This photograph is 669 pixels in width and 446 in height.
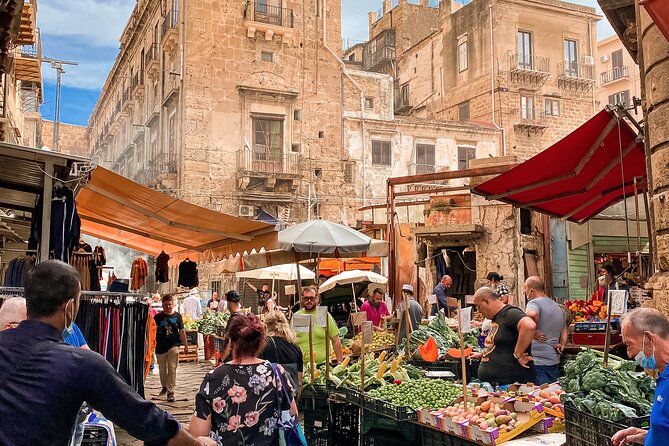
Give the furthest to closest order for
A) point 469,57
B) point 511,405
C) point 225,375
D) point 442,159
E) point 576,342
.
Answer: point 469,57 → point 442,159 → point 576,342 → point 511,405 → point 225,375

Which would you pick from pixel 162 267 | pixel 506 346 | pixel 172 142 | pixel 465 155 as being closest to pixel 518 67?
pixel 465 155

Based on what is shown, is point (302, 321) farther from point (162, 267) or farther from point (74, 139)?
point (74, 139)

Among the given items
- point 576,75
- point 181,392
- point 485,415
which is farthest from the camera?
point 576,75

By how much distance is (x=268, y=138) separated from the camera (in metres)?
28.5

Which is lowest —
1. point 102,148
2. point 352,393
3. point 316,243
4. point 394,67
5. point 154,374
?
point 154,374

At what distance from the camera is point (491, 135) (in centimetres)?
3275

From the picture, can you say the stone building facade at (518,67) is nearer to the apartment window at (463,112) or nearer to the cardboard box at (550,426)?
the apartment window at (463,112)

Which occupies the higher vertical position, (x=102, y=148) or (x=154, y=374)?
(x=102, y=148)

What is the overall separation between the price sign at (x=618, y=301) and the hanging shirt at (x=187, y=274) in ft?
31.5

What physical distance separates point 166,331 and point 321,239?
320cm

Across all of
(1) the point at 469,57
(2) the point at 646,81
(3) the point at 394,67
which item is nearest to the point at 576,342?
(2) the point at 646,81

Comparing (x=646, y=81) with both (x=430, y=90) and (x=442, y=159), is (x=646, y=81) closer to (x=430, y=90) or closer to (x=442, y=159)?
(x=442, y=159)

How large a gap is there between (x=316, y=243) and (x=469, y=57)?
28786mm

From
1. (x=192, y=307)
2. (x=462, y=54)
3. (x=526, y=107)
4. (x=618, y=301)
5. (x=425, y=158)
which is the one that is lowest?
(x=192, y=307)
